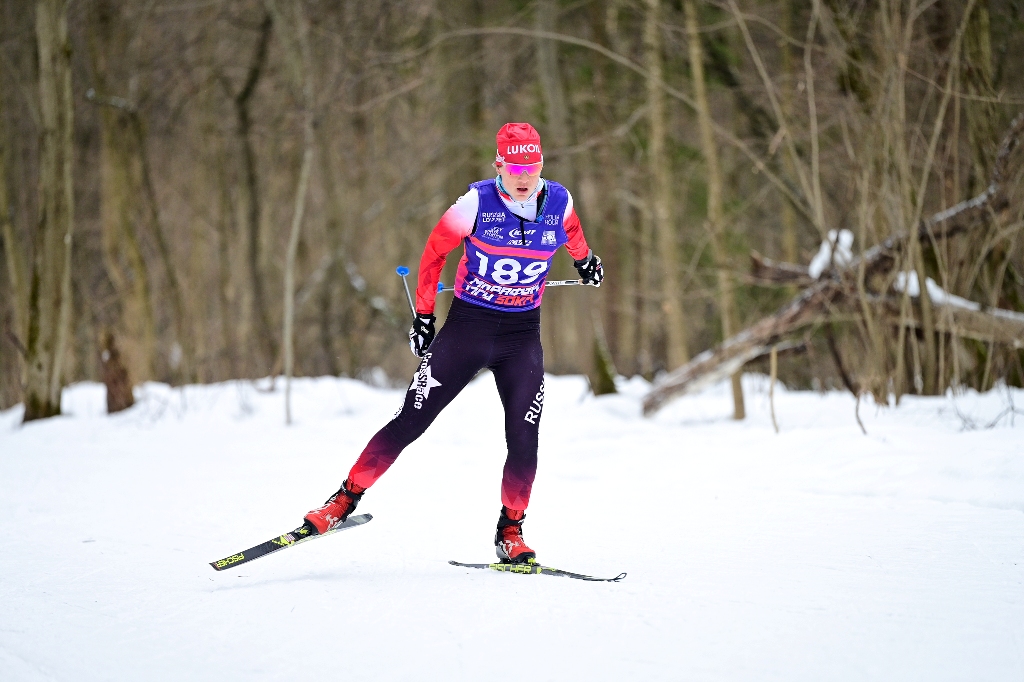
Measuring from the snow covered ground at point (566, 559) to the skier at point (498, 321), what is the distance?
0.40 meters

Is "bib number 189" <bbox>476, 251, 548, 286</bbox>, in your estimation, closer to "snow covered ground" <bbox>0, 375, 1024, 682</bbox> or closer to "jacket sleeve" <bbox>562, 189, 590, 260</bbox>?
"jacket sleeve" <bbox>562, 189, 590, 260</bbox>

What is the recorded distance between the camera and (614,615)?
10.3 ft

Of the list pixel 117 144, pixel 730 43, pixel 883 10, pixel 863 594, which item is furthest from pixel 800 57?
pixel 117 144

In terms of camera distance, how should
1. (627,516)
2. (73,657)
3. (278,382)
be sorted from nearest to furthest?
(73,657) < (627,516) < (278,382)

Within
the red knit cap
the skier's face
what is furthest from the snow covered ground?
the red knit cap

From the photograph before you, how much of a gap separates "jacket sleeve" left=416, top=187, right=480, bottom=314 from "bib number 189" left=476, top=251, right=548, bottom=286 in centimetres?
13

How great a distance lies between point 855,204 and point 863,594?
5031mm

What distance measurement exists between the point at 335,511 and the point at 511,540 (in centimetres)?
81

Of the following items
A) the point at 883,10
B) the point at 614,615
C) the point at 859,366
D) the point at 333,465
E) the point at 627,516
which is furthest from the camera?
the point at 859,366

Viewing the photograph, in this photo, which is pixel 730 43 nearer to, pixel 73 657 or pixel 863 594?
pixel 863 594

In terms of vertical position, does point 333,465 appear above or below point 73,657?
below

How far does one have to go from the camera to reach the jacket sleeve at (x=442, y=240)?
3975mm

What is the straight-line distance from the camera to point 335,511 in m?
4.05

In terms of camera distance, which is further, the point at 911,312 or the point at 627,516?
the point at 911,312
